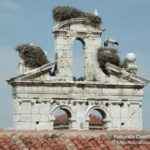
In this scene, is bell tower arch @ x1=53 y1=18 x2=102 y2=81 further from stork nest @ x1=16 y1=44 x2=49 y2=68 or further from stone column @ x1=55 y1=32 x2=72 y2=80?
stork nest @ x1=16 y1=44 x2=49 y2=68

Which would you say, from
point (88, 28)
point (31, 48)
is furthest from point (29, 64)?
point (88, 28)

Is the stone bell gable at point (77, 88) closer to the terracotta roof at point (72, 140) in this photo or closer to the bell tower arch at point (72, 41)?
the bell tower arch at point (72, 41)

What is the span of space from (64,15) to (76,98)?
4.40m

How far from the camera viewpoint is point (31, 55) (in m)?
38.5

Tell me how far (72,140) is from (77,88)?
19.0m

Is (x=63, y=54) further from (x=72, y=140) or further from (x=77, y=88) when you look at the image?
(x=72, y=140)

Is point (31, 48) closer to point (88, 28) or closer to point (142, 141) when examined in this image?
point (88, 28)

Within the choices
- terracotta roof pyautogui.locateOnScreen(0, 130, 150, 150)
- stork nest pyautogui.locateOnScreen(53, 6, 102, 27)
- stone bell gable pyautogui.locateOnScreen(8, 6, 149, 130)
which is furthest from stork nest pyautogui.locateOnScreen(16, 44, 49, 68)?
terracotta roof pyautogui.locateOnScreen(0, 130, 150, 150)

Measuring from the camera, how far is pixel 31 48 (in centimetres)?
3847

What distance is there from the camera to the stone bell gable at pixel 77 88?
38406mm

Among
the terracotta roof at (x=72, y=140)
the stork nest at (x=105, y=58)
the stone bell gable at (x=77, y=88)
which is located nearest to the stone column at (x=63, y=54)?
the stone bell gable at (x=77, y=88)

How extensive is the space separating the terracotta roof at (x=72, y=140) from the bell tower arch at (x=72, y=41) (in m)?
17.9

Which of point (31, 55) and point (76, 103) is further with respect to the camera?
point (76, 103)

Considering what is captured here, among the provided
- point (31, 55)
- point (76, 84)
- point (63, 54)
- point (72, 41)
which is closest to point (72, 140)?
point (31, 55)
